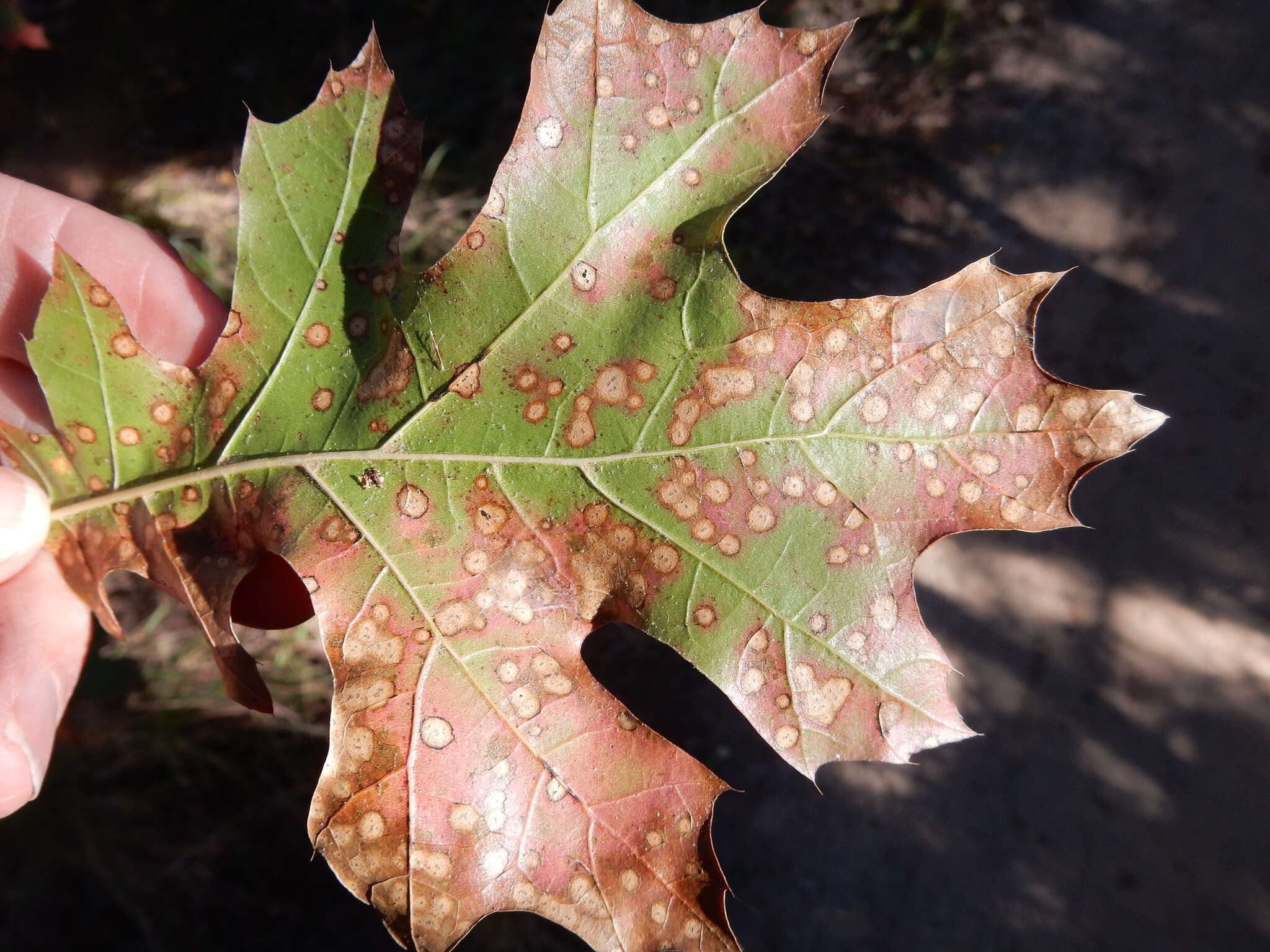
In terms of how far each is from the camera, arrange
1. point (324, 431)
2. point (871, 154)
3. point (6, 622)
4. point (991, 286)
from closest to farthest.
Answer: point (991, 286)
point (324, 431)
point (6, 622)
point (871, 154)

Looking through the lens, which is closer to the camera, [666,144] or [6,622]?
[666,144]

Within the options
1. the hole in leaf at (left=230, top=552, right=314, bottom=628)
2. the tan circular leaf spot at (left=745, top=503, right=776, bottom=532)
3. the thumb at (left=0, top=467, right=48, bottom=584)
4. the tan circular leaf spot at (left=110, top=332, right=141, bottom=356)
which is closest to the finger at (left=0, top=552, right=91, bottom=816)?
the thumb at (left=0, top=467, right=48, bottom=584)

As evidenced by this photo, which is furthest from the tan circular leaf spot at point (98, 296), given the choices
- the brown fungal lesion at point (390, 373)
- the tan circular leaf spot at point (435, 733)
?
the tan circular leaf spot at point (435, 733)

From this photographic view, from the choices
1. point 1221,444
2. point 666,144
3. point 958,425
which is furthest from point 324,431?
point 1221,444

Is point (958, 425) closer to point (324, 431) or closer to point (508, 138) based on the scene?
point (324, 431)

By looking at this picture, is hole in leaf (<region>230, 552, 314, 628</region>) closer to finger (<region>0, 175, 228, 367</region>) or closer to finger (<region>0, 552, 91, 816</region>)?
finger (<region>0, 552, 91, 816</region>)

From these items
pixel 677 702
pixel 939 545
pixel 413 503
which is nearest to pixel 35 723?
pixel 413 503

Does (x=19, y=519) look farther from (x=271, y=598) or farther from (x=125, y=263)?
(x=125, y=263)

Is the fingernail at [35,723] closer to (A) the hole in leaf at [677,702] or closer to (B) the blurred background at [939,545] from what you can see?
(B) the blurred background at [939,545]
